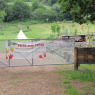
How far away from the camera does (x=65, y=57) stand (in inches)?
366

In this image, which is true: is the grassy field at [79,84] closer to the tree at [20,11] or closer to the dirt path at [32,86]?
the dirt path at [32,86]

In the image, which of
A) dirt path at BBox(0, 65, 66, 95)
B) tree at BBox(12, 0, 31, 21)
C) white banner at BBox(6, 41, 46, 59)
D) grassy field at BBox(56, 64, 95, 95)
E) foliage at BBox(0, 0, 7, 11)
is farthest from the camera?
tree at BBox(12, 0, 31, 21)

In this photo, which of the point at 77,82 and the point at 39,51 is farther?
the point at 39,51

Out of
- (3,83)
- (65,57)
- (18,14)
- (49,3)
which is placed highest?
(49,3)

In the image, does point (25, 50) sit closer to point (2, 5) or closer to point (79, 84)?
point (79, 84)

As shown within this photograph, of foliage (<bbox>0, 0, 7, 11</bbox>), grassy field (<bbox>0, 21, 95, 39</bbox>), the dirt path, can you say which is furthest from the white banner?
foliage (<bbox>0, 0, 7, 11</bbox>)

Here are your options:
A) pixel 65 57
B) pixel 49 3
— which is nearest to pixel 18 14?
pixel 49 3

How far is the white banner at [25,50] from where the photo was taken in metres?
8.52

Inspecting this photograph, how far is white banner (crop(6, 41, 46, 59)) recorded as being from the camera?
28.0 ft

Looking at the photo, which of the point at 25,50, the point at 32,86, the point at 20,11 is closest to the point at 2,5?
the point at 20,11

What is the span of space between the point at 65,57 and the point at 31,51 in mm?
2211

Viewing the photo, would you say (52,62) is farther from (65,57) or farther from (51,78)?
(51,78)

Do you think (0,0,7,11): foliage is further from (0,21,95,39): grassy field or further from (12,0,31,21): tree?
(0,21,95,39): grassy field

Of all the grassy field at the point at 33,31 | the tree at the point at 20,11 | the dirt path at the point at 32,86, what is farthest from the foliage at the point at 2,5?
the dirt path at the point at 32,86
